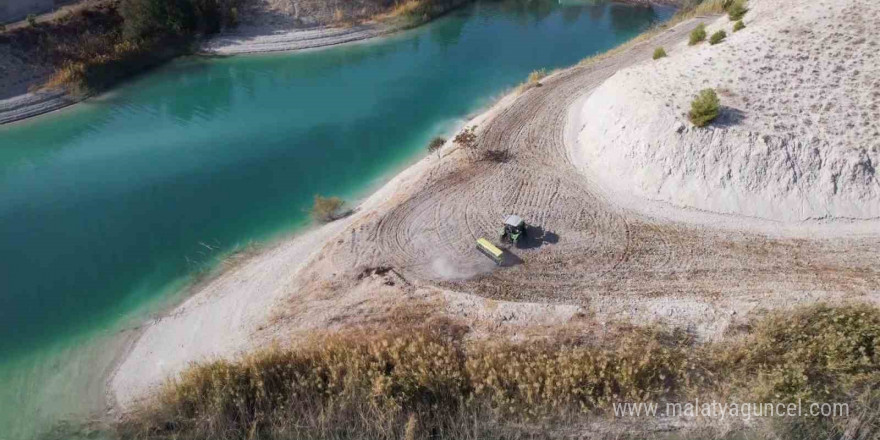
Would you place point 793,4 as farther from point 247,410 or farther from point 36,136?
point 36,136

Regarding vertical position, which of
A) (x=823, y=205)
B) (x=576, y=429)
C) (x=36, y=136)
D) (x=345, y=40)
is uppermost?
(x=345, y=40)

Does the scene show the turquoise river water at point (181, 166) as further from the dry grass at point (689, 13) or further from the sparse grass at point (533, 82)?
the dry grass at point (689, 13)

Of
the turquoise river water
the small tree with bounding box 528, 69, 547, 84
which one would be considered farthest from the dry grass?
the small tree with bounding box 528, 69, 547, 84

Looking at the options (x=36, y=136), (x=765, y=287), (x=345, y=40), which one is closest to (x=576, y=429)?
(x=765, y=287)

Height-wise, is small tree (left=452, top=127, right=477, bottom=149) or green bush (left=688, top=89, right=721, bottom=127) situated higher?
green bush (left=688, top=89, right=721, bottom=127)

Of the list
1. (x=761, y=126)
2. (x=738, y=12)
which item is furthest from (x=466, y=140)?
(x=738, y=12)

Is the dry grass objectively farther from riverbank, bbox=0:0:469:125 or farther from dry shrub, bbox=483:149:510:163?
dry shrub, bbox=483:149:510:163
